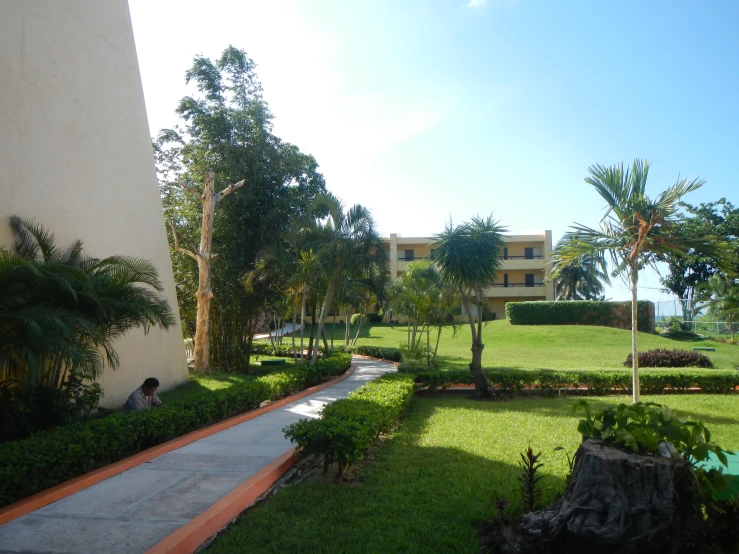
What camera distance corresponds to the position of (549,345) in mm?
30969

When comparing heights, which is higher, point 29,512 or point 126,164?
point 126,164

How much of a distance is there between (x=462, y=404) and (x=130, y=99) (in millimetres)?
9849

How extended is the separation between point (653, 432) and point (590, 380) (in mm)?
11490

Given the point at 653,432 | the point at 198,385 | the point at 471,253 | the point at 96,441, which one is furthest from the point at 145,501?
the point at 471,253

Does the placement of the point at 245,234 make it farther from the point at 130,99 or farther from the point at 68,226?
the point at 68,226

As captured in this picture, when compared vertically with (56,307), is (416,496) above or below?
below

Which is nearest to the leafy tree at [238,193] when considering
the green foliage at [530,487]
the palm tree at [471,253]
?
the palm tree at [471,253]

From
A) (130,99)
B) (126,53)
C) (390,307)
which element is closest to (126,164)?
(130,99)

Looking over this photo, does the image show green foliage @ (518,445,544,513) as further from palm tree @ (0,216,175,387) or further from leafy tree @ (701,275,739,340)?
leafy tree @ (701,275,739,340)

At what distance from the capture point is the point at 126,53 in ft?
38.8

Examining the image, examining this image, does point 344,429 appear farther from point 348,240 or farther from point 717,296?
point 717,296

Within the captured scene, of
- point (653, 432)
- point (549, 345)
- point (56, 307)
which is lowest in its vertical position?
point (549, 345)

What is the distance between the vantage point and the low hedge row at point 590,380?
14383 millimetres

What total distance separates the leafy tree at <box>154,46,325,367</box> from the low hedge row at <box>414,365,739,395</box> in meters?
7.08
